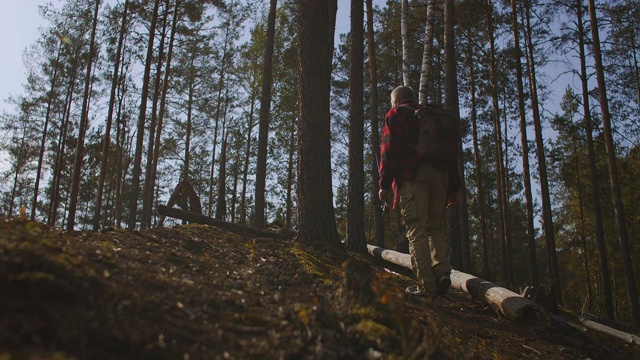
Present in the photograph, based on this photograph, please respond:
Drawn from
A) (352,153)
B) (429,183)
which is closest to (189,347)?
(429,183)

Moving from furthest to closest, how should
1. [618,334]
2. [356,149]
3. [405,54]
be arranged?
1. [405,54]
2. [356,149]
3. [618,334]

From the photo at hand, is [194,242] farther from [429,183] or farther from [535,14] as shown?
[535,14]

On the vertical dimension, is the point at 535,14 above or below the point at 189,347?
above

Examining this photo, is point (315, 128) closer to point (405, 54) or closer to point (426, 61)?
point (426, 61)

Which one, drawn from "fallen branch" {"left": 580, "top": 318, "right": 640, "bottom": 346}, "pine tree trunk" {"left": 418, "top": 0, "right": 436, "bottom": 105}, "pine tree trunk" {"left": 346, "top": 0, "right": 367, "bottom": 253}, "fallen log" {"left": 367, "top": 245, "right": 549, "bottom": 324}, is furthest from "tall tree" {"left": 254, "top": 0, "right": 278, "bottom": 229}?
"fallen branch" {"left": 580, "top": 318, "right": 640, "bottom": 346}

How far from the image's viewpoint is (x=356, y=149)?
961cm

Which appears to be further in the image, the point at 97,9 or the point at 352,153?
the point at 97,9

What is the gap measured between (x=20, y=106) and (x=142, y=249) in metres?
30.8

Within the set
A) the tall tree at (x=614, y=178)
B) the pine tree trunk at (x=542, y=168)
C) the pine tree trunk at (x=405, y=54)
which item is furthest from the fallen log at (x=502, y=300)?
the pine tree trunk at (x=542, y=168)

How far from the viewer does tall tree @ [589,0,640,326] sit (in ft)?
41.7

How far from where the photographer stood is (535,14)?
639 inches

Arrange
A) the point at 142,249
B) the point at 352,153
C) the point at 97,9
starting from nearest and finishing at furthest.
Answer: the point at 142,249
the point at 352,153
the point at 97,9

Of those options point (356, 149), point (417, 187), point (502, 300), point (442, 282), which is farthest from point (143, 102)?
point (502, 300)

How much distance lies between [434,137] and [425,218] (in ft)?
2.78
